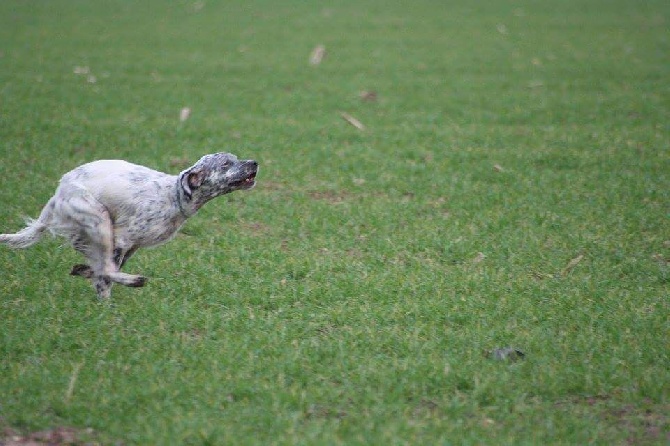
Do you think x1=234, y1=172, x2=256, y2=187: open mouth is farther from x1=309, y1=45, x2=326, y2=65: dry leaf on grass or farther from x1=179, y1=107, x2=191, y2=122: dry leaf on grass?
x1=309, y1=45, x2=326, y2=65: dry leaf on grass

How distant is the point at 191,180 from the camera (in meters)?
6.44

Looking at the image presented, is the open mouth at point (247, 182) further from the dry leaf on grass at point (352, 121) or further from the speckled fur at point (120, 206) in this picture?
the dry leaf on grass at point (352, 121)

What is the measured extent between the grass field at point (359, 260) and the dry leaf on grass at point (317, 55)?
208 millimetres

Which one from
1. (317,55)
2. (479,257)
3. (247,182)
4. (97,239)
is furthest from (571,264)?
(317,55)

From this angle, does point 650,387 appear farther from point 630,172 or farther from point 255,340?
point 630,172

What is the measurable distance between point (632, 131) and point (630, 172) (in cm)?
201

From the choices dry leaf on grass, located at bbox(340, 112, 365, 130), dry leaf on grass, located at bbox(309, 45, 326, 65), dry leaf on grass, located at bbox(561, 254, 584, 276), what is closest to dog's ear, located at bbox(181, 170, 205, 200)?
dry leaf on grass, located at bbox(561, 254, 584, 276)

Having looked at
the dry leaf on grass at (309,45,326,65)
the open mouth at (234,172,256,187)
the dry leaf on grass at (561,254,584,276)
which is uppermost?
the open mouth at (234,172,256,187)

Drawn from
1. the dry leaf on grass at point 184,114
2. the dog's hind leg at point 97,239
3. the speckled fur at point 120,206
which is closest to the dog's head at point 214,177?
the speckled fur at point 120,206

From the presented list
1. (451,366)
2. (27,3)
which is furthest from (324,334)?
(27,3)

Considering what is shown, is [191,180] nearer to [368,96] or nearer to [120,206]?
[120,206]

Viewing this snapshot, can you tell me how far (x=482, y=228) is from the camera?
8430 millimetres

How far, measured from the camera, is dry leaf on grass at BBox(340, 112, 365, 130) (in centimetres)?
1232

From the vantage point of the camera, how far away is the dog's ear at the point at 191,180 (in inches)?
253
